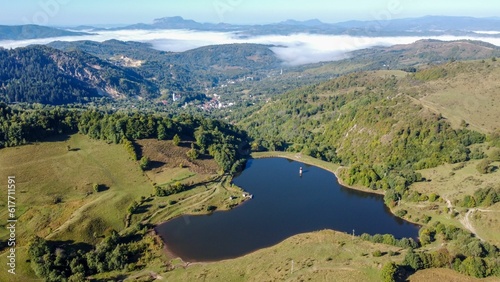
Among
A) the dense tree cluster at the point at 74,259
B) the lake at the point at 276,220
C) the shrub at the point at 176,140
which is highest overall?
the shrub at the point at 176,140

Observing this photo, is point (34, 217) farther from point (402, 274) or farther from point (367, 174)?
point (367, 174)

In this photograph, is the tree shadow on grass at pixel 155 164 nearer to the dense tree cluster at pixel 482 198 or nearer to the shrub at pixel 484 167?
the dense tree cluster at pixel 482 198

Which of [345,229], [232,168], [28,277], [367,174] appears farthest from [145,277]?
[367,174]

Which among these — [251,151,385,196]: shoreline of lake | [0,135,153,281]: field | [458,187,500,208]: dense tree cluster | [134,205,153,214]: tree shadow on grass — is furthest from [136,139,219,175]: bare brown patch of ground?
[458,187,500,208]: dense tree cluster

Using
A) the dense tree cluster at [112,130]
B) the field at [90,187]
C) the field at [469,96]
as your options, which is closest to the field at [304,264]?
the field at [90,187]

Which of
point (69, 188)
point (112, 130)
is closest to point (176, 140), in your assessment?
point (112, 130)

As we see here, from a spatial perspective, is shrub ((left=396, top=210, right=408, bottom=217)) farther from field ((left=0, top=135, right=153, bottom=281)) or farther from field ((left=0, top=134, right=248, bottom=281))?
field ((left=0, top=135, right=153, bottom=281))

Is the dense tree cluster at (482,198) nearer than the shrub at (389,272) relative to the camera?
No

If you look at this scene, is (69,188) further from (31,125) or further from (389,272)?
(389,272)
